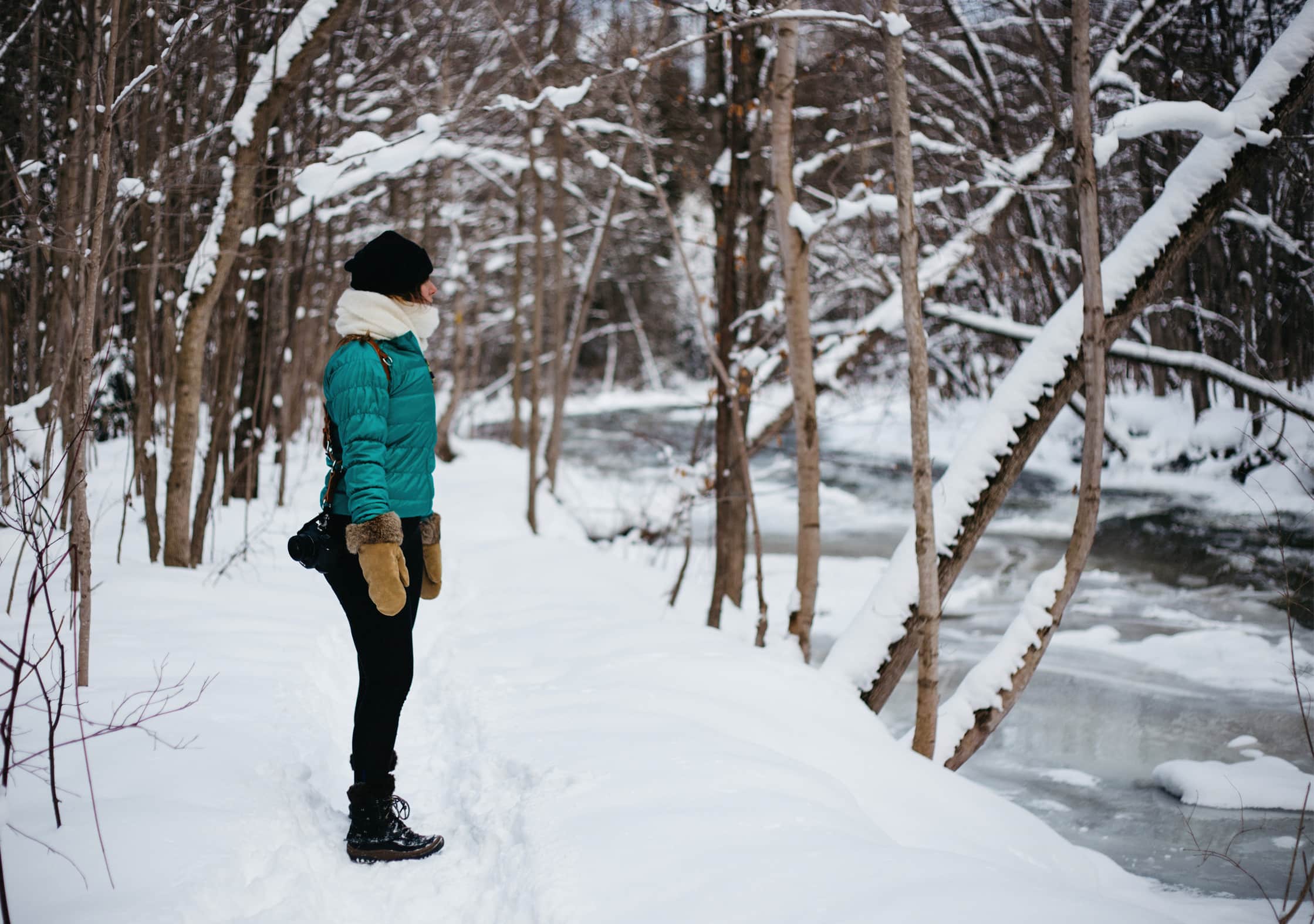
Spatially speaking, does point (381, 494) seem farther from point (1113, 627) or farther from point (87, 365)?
point (1113, 627)

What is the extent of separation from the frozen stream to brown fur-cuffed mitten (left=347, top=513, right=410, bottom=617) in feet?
12.3

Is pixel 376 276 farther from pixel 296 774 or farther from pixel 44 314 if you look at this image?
pixel 44 314

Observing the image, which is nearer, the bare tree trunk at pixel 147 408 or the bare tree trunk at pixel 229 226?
the bare tree trunk at pixel 229 226

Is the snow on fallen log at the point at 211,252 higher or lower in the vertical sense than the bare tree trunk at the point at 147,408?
higher

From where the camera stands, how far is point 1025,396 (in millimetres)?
4617

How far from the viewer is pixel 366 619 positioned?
265cm

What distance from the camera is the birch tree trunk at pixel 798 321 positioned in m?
4.80

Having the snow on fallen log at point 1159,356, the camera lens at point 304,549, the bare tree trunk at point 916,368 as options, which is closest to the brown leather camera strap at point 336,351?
the camera lens at point 304,549

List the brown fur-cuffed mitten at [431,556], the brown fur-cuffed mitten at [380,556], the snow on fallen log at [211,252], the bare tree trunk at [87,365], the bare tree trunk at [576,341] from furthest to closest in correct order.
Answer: the bare tree trunk at [576,341]
the snow on fallen log at [211,252]
the bare tree trunk at [87,365]
the brown fur-cuffed mitten at [431,556]
the brown fur-cuffed mitten at [380,556]

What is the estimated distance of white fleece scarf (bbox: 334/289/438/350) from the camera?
8.67ft

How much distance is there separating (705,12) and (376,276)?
7.55 ft

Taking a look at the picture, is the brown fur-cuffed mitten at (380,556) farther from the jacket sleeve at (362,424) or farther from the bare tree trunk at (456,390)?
the bare tree trunk at (456,390)

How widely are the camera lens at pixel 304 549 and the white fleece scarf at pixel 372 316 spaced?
2.03 ft

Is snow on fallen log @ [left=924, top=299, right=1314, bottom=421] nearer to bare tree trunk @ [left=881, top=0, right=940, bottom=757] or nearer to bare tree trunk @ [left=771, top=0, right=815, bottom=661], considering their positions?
bare tree trunk @ [left=771, top=0, right=815, bottom=661]
